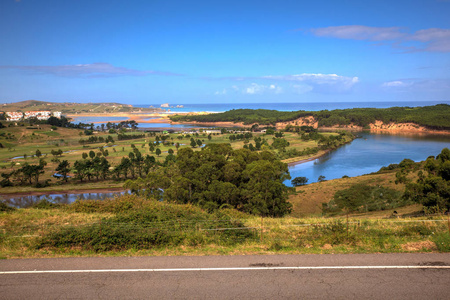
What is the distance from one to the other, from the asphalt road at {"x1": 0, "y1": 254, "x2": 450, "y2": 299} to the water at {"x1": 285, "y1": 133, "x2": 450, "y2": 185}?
47.1 meters

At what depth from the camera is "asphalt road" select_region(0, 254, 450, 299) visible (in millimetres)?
6211

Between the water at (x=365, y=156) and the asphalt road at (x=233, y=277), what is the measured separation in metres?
47.1

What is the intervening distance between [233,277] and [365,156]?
76626 mm

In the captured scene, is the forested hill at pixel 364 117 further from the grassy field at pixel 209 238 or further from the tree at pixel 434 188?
the grassy field at pixel 209 238

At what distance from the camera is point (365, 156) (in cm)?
7581

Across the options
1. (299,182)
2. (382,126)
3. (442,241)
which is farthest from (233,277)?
(382,126)

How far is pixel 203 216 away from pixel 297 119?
158 m

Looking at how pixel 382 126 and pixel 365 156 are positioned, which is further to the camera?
pixel 382 126

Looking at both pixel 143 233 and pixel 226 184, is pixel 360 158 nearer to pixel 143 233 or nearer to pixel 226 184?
pixel 226 184

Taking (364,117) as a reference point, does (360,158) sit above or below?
below

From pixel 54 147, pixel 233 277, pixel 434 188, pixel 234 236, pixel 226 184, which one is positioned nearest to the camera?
pixel 233 277

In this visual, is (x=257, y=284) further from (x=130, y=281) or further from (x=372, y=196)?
(x=372, y=196)

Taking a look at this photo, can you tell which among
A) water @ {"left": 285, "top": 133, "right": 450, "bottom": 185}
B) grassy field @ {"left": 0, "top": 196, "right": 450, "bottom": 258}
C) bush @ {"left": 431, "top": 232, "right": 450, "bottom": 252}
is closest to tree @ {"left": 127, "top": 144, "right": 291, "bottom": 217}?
grassy field @ {"left": 0, "top": 196, "right": 450, "bottom": 258}

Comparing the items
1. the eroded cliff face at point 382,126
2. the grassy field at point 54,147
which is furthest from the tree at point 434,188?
the eroded cliff face at point 382,126
